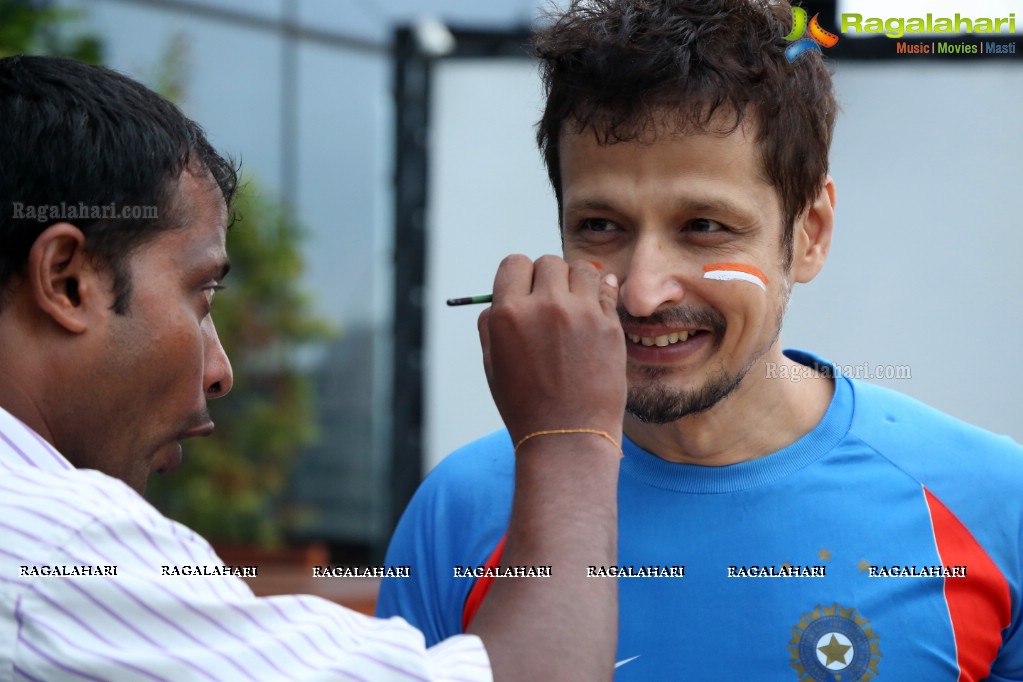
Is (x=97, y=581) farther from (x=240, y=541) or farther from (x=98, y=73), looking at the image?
(x=240, y=541)

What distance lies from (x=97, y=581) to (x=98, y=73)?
90cm

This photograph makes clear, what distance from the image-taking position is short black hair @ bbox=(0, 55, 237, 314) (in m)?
1.68

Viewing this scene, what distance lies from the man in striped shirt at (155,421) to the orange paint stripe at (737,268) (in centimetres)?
30

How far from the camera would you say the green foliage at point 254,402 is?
782cm

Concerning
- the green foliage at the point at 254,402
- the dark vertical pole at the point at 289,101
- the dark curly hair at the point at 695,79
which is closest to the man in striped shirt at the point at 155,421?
the dark curly hair at the point at 695,79

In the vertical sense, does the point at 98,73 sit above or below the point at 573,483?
above

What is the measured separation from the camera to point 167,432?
1.83 meters

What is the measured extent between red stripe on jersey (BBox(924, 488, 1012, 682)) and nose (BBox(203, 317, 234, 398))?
1299mm

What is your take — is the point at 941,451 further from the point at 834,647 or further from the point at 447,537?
the point at 447,537

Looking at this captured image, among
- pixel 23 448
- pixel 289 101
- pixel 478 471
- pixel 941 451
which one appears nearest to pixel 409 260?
pixel 478 471

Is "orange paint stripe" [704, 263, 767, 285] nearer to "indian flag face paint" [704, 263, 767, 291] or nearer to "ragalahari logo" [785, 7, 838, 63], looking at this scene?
"indian flag face paint" [704, 263, 767, 291]

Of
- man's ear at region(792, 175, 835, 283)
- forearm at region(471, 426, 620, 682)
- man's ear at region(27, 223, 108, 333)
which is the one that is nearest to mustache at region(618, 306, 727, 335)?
man's ear at region(792, 175, 835, 283)

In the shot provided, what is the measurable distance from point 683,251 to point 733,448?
0.39m

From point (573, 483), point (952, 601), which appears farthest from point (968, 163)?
point (573, 483)
